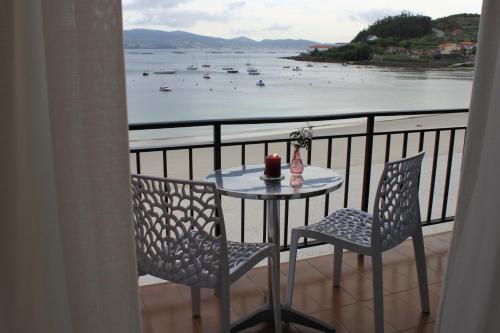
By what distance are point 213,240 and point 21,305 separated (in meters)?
1.01

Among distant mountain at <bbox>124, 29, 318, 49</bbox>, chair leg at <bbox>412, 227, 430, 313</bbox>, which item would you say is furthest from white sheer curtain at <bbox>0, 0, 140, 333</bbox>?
distant mountain at <bbox>124, 29, 318, 49</bbox>

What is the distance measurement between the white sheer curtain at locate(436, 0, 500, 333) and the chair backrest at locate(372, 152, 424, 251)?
0.85 metres

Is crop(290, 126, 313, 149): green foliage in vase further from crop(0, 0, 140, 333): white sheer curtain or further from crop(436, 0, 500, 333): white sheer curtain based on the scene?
crop(0, 0, 140, 333): white sheer curtain

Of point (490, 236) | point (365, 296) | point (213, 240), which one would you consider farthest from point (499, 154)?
point (365, 296)

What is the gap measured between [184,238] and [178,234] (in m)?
0.03

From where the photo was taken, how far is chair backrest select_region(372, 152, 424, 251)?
2145mm

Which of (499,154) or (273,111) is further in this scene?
(273,111)

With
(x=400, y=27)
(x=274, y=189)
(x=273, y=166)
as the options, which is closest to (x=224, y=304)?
(x=274, y=189)

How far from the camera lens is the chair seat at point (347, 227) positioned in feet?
7.50

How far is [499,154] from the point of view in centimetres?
113

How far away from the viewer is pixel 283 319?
2.38m

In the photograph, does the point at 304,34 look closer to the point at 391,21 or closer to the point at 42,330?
the point at 391,21

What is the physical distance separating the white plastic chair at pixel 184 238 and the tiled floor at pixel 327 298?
56 centimetres

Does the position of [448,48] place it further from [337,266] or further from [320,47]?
[337,266]
